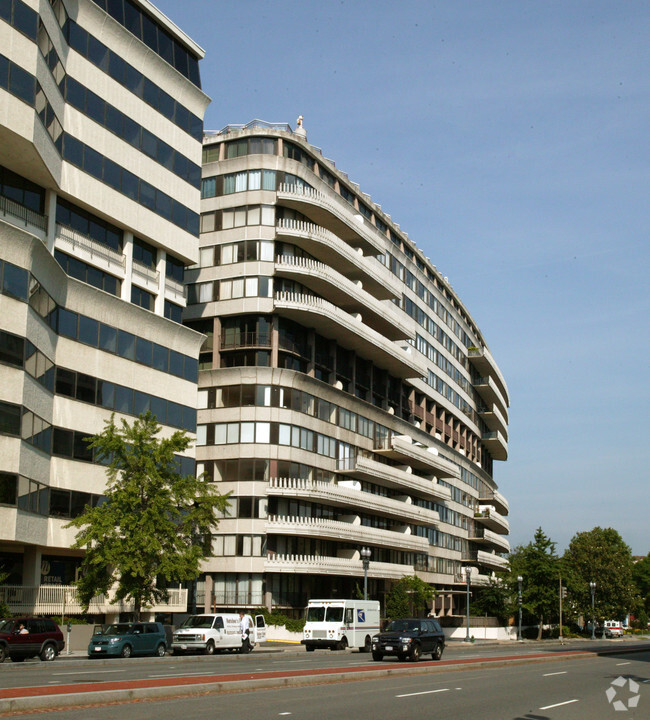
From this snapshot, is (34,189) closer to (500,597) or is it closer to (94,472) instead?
(94,472)

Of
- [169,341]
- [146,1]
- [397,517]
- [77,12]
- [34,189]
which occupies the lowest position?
[397,517]

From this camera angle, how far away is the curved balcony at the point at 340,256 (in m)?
65.9

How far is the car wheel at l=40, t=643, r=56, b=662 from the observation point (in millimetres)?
33938

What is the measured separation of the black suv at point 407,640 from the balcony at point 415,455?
40.2 meters

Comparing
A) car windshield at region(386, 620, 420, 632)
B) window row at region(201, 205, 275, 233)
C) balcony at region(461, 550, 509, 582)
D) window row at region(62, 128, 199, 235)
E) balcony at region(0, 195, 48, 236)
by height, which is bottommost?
car windshield at region(386, 620, 420, 632)

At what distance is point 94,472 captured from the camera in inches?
1780

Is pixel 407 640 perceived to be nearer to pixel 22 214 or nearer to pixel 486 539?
pixel 22 214

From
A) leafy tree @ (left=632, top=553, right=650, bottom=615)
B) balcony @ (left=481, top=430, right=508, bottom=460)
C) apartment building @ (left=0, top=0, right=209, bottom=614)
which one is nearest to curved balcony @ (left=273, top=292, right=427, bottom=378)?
apartment building @ (left=0, top=0, right=209, bottom=614)

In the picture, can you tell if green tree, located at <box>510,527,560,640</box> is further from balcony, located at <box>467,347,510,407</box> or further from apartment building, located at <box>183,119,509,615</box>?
balcony, located at <box>467,347,510,407</box>

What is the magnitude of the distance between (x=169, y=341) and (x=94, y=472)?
9930mm

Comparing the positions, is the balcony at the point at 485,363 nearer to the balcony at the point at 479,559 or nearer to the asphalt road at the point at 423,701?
the balcony at the point at 479,559

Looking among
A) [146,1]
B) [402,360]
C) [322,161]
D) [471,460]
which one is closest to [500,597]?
[471,460]

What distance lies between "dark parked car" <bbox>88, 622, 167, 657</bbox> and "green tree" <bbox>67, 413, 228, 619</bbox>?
3.67 metres

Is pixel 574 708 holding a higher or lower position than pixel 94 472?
lower
